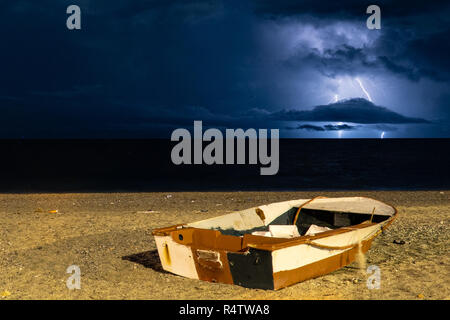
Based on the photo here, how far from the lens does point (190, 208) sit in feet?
50.6

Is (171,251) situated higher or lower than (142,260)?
higher

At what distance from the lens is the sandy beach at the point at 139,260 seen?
640 cm

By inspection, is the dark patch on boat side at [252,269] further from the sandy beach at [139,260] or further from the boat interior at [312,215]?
the boat interior at [312,215]

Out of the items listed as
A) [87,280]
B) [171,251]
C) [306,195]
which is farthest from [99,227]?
[306,195]

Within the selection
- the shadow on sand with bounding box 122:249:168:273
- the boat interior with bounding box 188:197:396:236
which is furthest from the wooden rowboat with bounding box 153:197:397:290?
the shadow on sand with bounding box 122:249:168:273

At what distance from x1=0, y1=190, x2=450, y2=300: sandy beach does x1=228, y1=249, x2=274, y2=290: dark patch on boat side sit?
0.43 ft

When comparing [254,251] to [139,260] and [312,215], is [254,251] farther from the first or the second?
[312,215]

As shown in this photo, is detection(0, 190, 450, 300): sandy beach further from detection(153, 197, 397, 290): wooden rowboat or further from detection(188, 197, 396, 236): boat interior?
detection(188, 197, 396, 236): boat interior

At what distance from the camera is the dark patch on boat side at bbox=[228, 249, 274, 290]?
6.00 metres

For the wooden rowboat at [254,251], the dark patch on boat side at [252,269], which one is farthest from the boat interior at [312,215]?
the dark patch on boat side at [252,269]

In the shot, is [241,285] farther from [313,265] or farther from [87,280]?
[87,280]

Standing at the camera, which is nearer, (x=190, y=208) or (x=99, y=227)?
(x=99, y=227)

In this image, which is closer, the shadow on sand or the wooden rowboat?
the wooden rowboat
